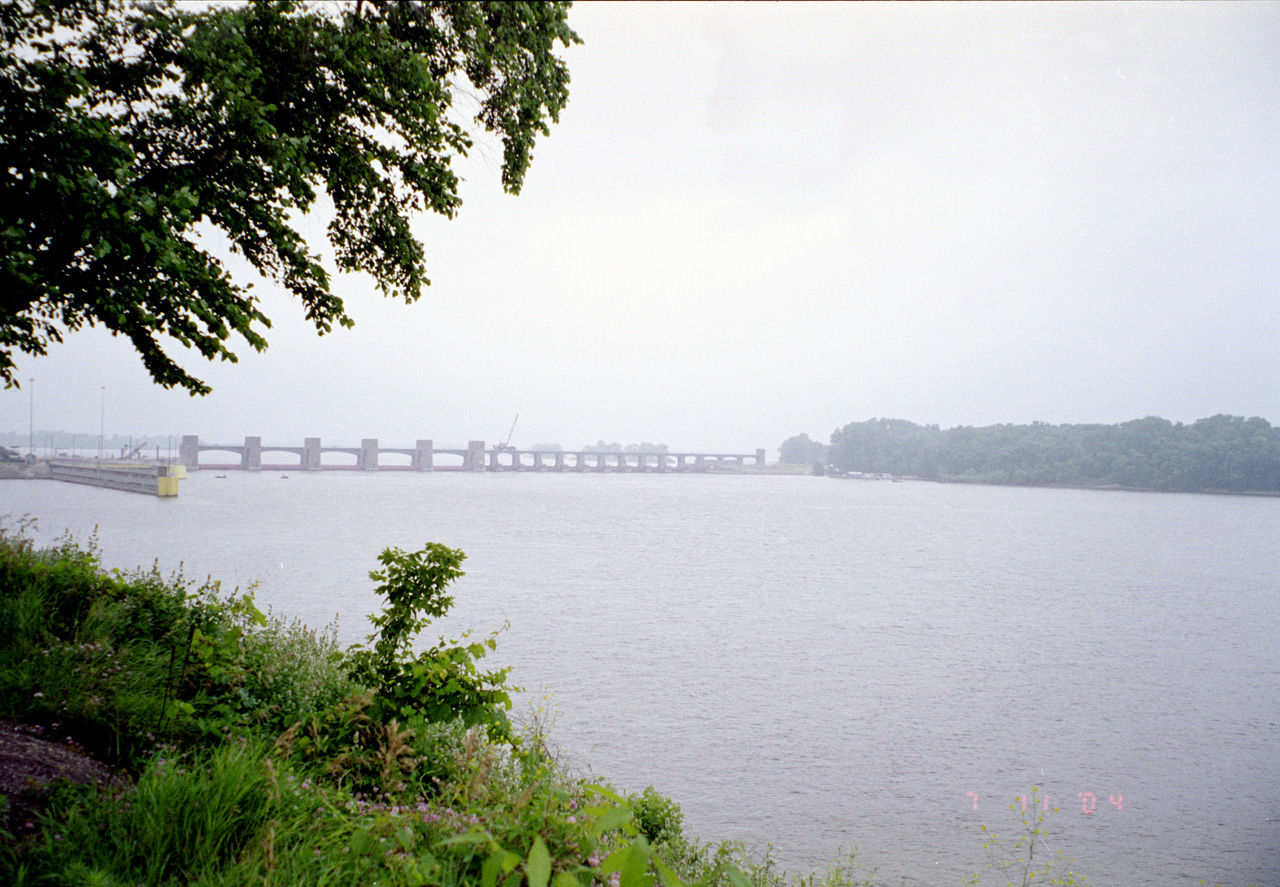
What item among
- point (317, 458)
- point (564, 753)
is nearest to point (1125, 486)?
point (317, 458)

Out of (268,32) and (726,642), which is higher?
(268,32)

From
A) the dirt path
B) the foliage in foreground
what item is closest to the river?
the foliage in foreground

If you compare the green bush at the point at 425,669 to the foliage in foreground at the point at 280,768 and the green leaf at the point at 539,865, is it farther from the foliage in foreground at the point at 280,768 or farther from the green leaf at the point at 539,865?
the green leaf at the point at 539,865

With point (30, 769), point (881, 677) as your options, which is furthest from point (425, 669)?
point (881, 677)

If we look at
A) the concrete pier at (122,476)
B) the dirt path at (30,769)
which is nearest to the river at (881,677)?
the dirt path at (30,769)

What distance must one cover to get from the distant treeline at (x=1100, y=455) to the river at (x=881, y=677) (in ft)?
347

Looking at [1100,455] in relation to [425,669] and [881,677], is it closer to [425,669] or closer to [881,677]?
[881,677]

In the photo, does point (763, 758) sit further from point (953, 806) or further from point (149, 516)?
point (149, 516)

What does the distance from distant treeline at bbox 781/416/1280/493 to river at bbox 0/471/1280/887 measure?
106 m

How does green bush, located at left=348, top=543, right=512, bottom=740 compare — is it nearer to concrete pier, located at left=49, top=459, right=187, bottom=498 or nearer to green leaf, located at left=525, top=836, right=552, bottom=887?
green leaf, located at left=525, top=836, right=552, bottom=887

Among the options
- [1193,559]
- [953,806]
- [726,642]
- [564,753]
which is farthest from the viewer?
[1193,559]

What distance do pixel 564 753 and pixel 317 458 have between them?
141504mm

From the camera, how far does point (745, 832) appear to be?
8.43 metres

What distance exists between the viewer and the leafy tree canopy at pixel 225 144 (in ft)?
19.2
